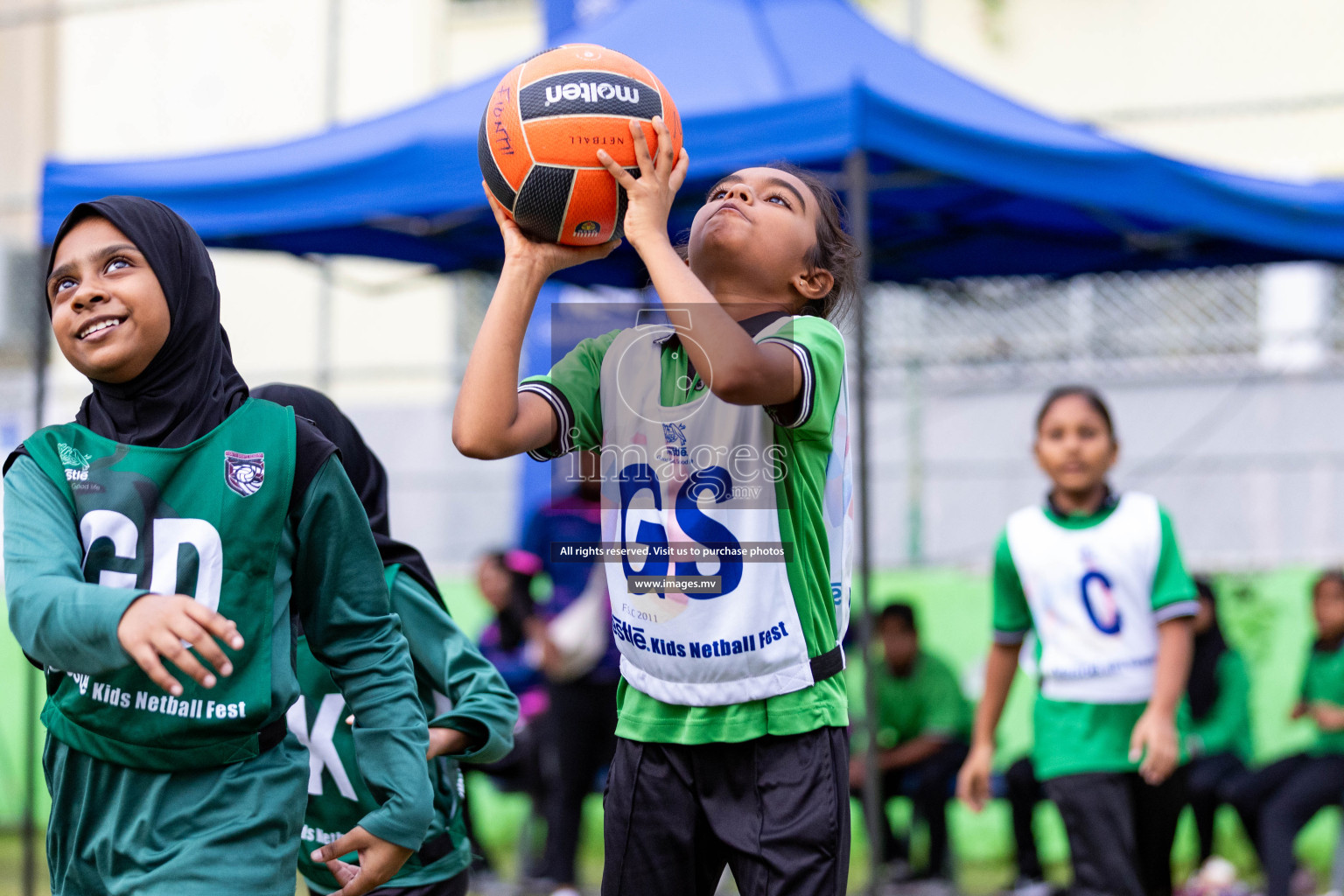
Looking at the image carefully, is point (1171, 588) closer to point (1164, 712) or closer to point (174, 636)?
point (1164, 712)

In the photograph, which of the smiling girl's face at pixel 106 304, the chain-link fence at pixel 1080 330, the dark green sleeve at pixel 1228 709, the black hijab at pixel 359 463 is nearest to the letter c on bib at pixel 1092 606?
the black hijab at pixel 359 463

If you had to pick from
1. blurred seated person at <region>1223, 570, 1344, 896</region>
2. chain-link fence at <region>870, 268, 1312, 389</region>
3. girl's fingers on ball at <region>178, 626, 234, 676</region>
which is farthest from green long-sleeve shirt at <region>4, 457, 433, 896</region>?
chain-link fence at <region>870, 268, 1312, 389</region>

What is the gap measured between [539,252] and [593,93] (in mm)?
299

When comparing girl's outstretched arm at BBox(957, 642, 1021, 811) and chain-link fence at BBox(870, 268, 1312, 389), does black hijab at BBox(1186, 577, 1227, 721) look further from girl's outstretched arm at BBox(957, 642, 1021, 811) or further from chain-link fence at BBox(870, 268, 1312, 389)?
chain-link fence at BBox(870, 268, 1312, 389)

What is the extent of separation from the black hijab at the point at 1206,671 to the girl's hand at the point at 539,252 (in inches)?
172

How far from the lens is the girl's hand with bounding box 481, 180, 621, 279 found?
7.28 feet

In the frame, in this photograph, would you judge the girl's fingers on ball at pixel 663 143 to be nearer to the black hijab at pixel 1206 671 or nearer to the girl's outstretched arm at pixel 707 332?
the girl's outstretched arm at pixel 707 332

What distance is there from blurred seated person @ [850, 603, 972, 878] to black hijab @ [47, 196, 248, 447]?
178 inches

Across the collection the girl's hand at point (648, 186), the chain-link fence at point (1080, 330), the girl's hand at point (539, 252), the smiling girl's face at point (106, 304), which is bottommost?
the smiling girl's face at point (106, 304)

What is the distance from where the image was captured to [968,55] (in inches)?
385

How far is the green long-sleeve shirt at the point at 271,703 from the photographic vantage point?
177 cm

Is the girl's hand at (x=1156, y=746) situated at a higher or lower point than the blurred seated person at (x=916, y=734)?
higher

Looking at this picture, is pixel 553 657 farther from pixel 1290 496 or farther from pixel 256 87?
pixel 256 87

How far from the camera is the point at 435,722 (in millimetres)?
2479
